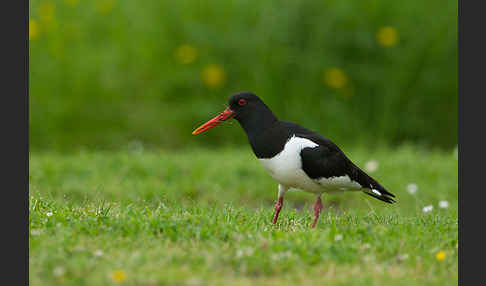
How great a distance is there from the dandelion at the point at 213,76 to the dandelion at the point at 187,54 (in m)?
0.30

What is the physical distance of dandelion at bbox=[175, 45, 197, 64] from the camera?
11.3 meters

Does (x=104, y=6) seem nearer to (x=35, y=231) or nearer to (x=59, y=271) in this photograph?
(x=35, y=231)

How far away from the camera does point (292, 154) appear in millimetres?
5102

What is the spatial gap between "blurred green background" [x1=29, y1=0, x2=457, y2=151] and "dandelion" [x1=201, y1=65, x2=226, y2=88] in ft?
0.12

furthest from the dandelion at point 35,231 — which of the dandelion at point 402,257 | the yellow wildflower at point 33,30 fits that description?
the yellow wildflower at point 33,30

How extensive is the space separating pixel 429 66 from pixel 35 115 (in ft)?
22.2

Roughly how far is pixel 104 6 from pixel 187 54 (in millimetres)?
1887

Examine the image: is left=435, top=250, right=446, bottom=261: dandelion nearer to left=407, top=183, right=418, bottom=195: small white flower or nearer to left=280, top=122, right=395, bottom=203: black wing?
left=280, top=122, right=395, bottom=203: black wing

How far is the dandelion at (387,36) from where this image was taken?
36.0 ft

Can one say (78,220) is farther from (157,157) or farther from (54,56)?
(54,56)

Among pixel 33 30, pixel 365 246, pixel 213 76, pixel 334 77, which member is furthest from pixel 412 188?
pixel 33 30

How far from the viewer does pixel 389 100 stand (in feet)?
36.4

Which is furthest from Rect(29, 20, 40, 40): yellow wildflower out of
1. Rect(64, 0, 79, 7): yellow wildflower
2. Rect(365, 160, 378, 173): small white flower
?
Rect(365, 160, 378, 173): small white flower

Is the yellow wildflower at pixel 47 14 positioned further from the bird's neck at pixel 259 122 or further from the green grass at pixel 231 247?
the bird's neck at pixel 259 122
